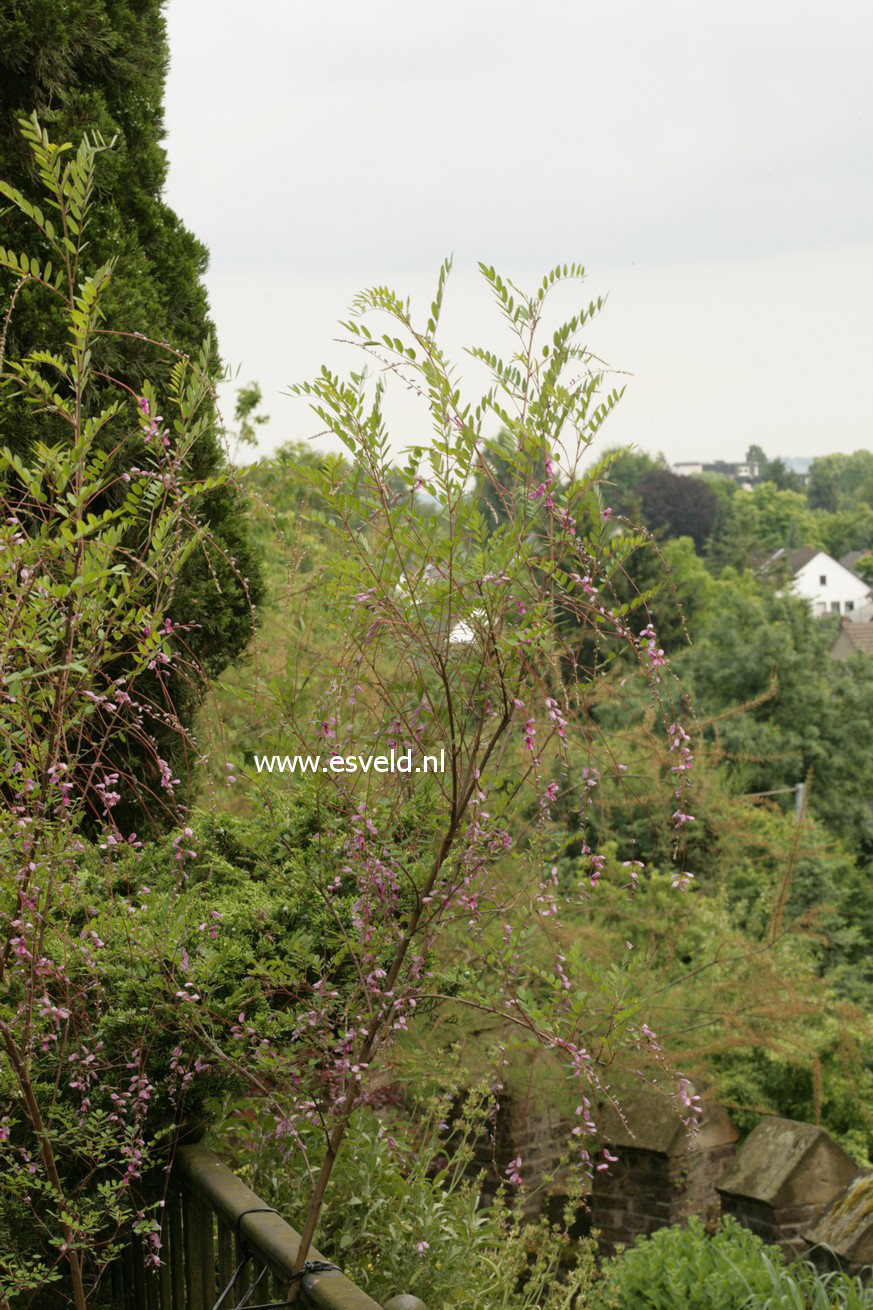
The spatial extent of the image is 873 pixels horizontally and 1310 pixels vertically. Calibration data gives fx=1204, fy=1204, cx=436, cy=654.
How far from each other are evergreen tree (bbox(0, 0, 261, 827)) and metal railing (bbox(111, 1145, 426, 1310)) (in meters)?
1.67

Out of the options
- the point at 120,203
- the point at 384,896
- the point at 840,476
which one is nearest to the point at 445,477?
the point at 384,896

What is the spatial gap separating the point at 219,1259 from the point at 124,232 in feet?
10.7

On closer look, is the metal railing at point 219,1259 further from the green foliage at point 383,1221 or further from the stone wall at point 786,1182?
the stone wall at point 786,1182

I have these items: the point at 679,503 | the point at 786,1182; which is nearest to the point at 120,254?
the point at 786,1182

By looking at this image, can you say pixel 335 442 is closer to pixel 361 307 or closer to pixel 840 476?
pixel 361 307

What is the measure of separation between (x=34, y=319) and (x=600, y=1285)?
12.7 feet

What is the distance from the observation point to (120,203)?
13.8 feet

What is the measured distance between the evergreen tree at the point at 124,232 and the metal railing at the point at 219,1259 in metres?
1.67

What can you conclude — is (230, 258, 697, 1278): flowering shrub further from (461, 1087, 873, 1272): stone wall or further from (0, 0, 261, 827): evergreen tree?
(461, 1087, 873, 1272): stone wall

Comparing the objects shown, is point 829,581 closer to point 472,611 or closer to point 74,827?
point 74,827

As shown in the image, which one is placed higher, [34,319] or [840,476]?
[840,476]

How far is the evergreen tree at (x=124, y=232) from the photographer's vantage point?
12.8 ft

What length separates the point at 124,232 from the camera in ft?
13.7

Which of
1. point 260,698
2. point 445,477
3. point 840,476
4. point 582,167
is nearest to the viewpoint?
point 445,477
